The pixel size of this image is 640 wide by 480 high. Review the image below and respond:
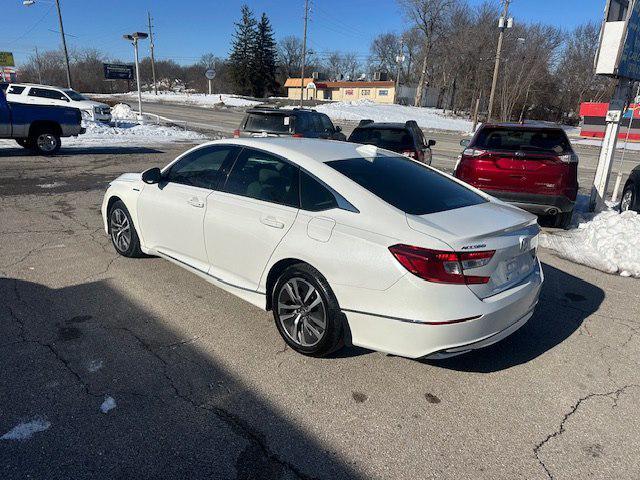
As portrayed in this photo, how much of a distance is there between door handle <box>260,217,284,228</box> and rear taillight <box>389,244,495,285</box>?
0.97m

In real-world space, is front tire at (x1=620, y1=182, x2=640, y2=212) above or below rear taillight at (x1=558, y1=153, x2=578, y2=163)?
below

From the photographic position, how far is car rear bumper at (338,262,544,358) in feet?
9.34

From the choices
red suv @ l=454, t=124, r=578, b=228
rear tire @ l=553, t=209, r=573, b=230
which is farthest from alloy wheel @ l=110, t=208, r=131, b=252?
rear tire @ l=553, t=209, r=573, b=230

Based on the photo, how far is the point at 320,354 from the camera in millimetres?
3387

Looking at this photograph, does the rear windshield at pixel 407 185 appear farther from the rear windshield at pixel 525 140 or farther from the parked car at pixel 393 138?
the parked car at pixel 393 138

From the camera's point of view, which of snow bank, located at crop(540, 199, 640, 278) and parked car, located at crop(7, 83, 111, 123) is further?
parked car, located at crop(7, 83, 111, 123)

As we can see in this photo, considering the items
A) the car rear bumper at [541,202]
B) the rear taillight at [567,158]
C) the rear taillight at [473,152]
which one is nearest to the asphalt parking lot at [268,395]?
the car rear bumper at [541,202]

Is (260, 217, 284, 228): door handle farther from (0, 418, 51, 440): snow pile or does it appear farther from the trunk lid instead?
(0, 418, 51, 440): snow pile

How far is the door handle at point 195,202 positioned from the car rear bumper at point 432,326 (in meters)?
1.81

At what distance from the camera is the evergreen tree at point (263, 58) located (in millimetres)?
72312

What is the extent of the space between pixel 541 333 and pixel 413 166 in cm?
182

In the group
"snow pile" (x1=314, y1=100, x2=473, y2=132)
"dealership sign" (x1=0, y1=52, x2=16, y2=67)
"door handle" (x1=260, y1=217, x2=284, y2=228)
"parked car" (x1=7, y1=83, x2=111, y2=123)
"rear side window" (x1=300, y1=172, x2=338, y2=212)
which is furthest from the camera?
"dealership sign" (x1=0, y1=52, x2=16, y2=67)

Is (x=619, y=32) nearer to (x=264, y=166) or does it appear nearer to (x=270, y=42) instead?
(x=264, y=166)

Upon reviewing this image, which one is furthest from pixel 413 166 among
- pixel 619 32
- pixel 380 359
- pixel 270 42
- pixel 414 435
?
pixel 270 42
